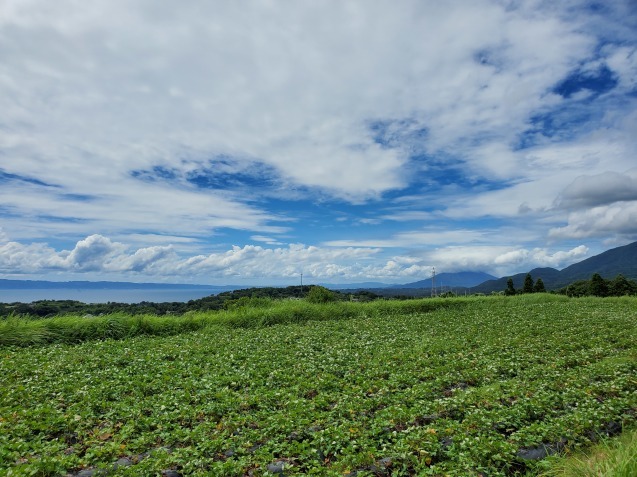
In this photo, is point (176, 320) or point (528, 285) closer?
point (176, 320)

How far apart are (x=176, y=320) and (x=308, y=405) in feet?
31.9

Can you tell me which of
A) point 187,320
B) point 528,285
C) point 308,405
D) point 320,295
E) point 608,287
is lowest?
point 308,405

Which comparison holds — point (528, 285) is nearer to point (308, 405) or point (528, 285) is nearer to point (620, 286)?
point (620, 286)

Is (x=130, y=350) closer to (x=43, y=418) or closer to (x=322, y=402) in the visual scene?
(x=43, y=418)

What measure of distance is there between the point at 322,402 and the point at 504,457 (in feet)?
9.80

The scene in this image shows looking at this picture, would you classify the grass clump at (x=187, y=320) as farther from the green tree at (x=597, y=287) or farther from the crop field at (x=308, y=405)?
the green tree at (x=597, y=287)

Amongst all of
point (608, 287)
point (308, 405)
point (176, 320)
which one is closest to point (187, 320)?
point (176, 320)

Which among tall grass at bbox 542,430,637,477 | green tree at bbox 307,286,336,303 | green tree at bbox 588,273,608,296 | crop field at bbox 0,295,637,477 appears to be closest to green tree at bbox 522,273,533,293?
green tree at bbox 588,273,608,296

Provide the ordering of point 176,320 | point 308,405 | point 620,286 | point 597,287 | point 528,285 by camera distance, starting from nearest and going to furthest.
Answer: point 308,405 < point 176,320 < point 620,286 < point 597,287 < point 528,285

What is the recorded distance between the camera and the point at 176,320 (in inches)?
583

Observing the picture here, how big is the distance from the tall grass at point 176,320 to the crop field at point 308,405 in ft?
2.56

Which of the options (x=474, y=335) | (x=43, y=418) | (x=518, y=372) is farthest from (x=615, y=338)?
(x=43, y=418)

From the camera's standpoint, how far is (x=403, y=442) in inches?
211

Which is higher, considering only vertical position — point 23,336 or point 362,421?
point 23,336
